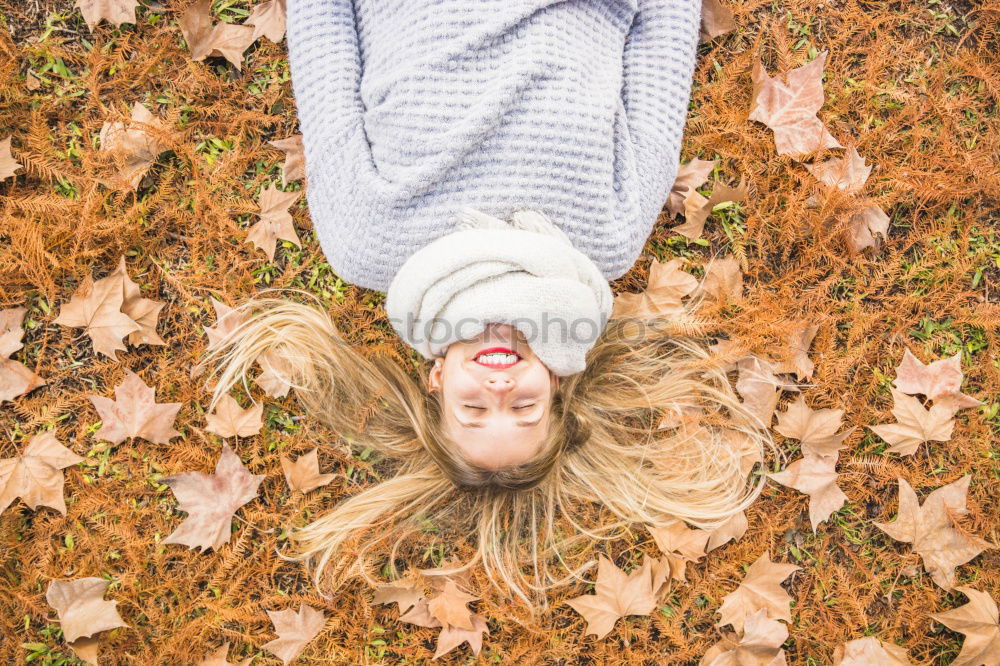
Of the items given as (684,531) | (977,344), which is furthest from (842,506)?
(977,344)

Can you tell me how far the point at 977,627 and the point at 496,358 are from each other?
2.07m

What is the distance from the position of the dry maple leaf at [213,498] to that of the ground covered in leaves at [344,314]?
32 millimetres

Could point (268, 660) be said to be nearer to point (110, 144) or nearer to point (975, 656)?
point (110, 144)

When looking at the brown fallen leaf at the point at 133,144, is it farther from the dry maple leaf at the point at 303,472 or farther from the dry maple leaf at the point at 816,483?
Answer: the dry maple leaf at the point at 816,483

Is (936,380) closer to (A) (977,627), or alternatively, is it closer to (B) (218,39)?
(A) (977,627)

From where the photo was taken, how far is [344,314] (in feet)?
8.23

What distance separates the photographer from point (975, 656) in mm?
2346

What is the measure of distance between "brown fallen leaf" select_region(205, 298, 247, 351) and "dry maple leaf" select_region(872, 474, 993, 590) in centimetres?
251

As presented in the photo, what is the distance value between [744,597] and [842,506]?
1.66 feet

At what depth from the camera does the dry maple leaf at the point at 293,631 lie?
7.86ft

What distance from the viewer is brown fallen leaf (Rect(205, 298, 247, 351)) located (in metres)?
2.44

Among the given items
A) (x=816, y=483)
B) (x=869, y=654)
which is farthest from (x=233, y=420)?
(x=869, y=654)

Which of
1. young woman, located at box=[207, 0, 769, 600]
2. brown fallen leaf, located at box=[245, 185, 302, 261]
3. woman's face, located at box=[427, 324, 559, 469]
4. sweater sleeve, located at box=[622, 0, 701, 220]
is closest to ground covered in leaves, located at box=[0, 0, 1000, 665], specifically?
brown fallen leaf, located at box=[245, 185, 302, 261]

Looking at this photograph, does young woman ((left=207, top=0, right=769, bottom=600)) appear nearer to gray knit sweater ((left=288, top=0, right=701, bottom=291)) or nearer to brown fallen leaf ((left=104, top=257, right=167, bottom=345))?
gray knit sweater ((left=288, top=0, right=701, bottom=291))
